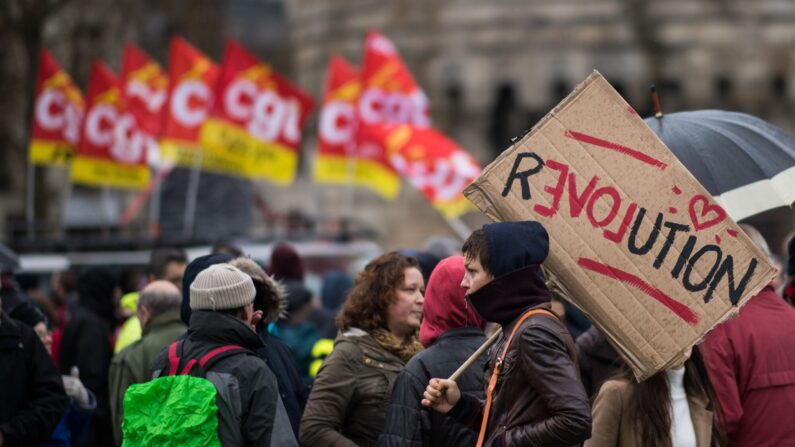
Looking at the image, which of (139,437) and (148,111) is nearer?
(139,437)

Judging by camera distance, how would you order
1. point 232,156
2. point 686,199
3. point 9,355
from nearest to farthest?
point 686,199
point 9,355
point 232,156

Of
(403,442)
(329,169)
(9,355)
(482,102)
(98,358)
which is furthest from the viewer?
(482,102)

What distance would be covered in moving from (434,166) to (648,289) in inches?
387

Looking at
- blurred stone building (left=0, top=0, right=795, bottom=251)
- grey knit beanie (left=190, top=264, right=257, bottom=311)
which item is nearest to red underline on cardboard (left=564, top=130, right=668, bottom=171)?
grey knit beanie (left=190, top=264, right=257, bottom=311)

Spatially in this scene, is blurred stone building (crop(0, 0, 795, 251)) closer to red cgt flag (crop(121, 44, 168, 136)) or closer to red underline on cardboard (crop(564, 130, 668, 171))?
red cgt flag (crop(121, 44, 168, 136))

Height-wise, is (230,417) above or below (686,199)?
below

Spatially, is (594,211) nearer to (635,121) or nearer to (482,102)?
(635,121)

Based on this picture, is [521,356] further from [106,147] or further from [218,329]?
[106,147]

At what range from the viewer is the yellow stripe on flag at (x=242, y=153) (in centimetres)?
1836

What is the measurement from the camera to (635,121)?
549 centimetres

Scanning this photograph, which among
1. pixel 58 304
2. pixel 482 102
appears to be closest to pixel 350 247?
pixel 58 304

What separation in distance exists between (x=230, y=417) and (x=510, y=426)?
3.72 ft

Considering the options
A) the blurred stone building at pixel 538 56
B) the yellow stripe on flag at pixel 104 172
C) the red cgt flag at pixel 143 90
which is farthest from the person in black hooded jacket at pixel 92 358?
the blurred stone building at pixel 538 56

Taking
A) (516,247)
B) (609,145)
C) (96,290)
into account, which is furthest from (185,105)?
(516,247)
